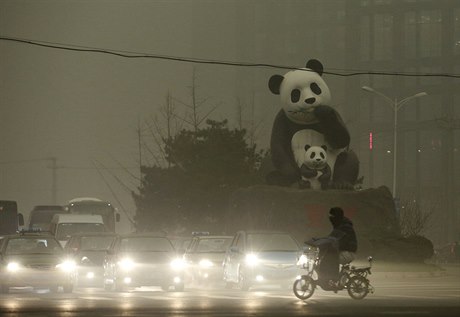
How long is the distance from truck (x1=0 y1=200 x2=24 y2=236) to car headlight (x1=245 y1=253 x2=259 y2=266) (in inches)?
1289

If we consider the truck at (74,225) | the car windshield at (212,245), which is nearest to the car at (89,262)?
the car windshield at (212,245)

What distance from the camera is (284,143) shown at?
43062mm

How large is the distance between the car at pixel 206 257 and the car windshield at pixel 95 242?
101 inches

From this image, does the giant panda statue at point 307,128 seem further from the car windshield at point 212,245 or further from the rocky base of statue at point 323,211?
the car windshield at point 212,245

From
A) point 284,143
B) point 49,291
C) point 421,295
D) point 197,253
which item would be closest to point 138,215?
point 284,143

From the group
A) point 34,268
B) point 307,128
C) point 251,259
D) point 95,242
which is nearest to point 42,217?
point 307,128

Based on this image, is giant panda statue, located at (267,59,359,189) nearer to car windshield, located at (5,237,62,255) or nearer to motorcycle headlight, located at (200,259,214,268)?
motorcycle headlight, located at (200,259,214,268)

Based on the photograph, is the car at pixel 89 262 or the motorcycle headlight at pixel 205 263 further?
the motorcycle headlight at pixel 205 263

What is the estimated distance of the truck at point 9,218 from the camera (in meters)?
61.8

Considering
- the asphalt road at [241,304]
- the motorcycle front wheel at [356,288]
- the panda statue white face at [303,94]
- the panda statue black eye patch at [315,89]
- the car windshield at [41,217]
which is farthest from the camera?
the car windshield at [41,217]

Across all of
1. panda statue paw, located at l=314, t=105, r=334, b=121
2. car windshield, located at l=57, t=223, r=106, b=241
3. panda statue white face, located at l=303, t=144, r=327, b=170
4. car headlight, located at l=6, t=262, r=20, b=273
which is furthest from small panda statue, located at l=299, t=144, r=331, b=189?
car headlight, located at l=6, t=262, r=20, b=273

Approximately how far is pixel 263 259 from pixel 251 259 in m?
0.32

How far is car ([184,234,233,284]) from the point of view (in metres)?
35.7

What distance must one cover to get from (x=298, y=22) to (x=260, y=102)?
897 centimetres
